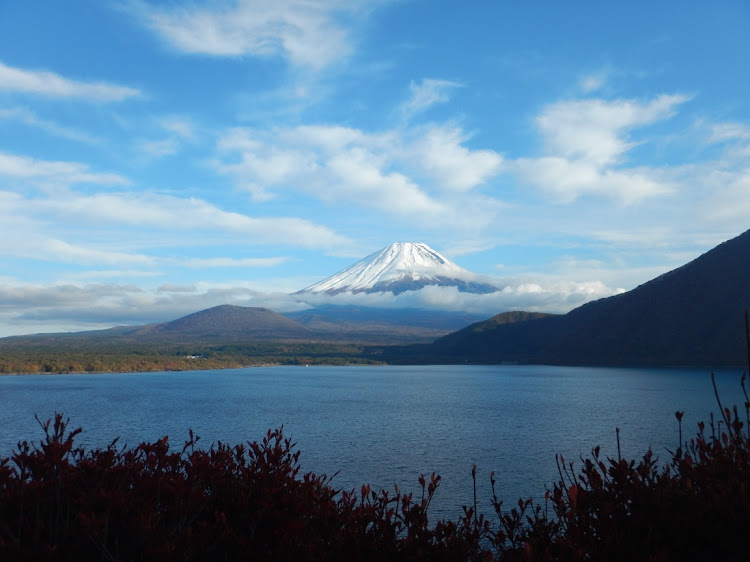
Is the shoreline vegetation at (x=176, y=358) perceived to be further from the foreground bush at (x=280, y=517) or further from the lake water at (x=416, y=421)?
the foreground bush at (x=280, y=517)

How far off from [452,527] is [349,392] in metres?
56.3

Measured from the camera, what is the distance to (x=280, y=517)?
165 inches

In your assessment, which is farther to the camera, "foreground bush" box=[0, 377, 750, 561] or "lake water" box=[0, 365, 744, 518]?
"lake water" box=[0, 365, 744, 518]

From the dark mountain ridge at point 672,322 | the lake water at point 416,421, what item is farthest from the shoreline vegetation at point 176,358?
the dark mountain ridge at point 672,322

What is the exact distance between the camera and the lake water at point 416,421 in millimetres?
21141

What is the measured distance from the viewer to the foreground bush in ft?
12.3

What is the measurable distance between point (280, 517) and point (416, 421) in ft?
106

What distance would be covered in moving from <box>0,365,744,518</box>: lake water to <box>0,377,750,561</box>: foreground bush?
8.53 m

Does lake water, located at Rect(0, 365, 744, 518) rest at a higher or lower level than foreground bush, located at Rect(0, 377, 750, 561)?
lower

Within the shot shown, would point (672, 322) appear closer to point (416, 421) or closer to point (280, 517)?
point (416, 421)

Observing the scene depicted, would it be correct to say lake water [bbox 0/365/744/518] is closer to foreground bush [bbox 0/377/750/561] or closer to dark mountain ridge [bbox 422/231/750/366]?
foreground bush [bbox 0/377/750/561]

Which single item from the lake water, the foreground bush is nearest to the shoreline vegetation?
A: the lake water

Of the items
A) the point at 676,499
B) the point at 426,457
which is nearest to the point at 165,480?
the point at 676,499

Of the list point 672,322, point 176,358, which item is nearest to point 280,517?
point 672,322
